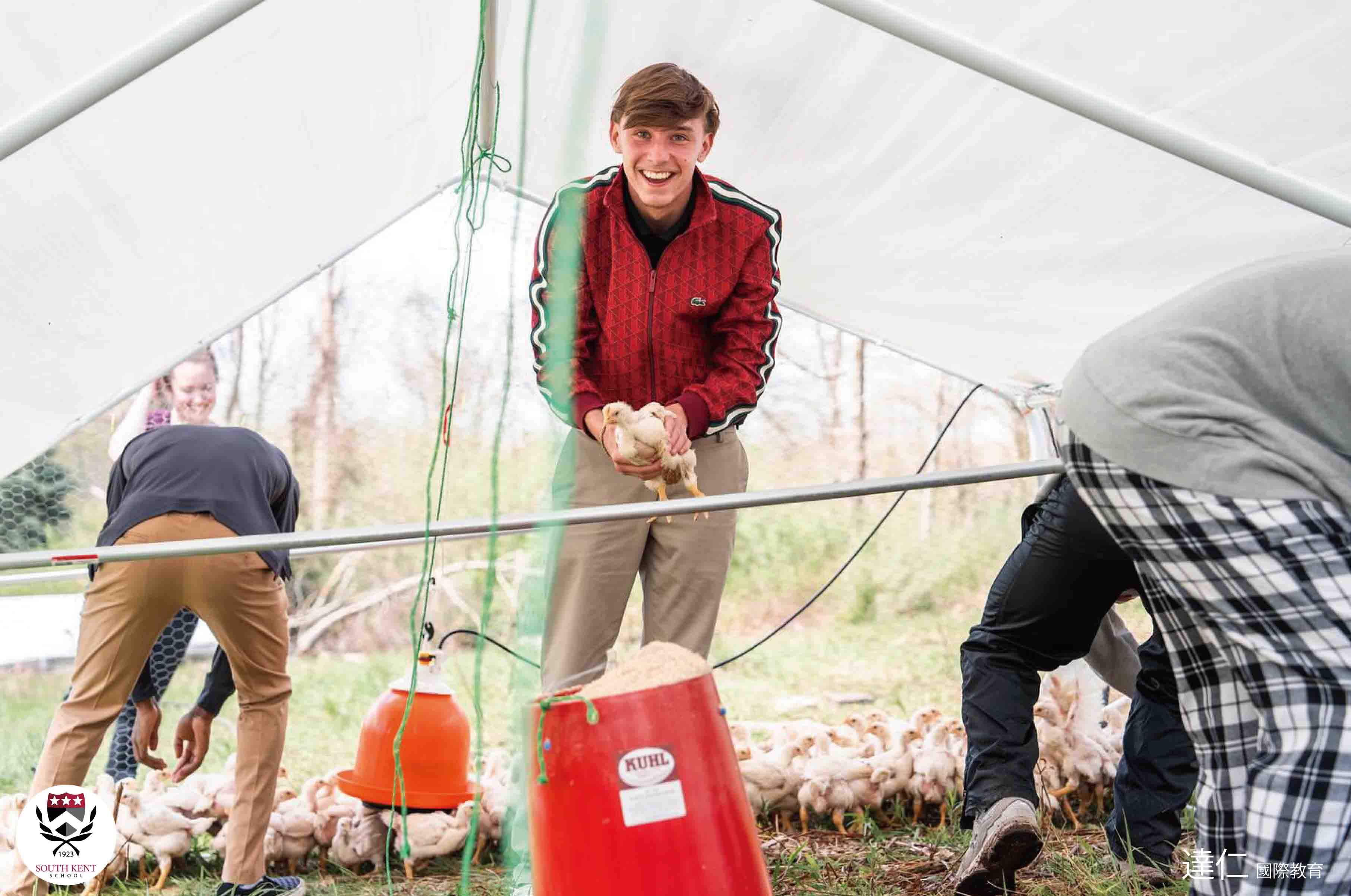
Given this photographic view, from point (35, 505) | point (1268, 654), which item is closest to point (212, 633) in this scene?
point (1268, 654)

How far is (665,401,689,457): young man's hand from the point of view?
221cm

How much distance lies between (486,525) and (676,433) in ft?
1.26

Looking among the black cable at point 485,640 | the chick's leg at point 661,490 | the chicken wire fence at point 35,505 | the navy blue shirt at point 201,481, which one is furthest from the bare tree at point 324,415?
the chick's leg at point 661,490

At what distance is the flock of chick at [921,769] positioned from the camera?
314 cm

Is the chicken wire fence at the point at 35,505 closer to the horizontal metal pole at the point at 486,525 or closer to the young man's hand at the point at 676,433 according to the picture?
the horizontal metal pole at the point at 486,525

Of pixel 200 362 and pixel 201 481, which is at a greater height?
pixel 200 362

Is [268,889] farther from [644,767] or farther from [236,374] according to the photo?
[236,374]

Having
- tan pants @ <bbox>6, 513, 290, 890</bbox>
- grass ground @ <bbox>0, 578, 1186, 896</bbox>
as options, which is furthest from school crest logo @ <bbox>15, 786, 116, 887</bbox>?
grass ground @ <bbox>0, 578, 1186, 896</bbox>

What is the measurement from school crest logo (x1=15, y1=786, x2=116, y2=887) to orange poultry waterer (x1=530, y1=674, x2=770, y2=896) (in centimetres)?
127

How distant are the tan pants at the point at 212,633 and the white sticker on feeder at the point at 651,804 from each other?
1.20 m

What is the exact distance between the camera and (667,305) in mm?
2457

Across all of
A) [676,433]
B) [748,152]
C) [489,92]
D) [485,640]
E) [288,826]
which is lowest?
[288,826]

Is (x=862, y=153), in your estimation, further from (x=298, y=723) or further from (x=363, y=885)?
(x=298, y=723)

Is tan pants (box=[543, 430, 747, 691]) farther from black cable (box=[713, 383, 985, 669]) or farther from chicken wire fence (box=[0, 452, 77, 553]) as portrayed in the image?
chicken wire fence (box=[0, 452, 77, 553])
